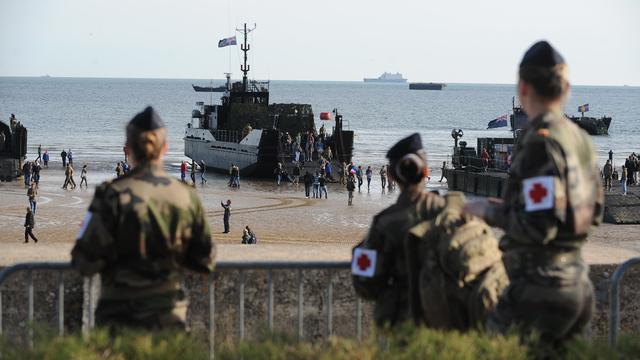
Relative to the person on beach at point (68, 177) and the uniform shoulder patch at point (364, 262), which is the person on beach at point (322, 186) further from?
the uniform shoulder patch at point (364, 262)

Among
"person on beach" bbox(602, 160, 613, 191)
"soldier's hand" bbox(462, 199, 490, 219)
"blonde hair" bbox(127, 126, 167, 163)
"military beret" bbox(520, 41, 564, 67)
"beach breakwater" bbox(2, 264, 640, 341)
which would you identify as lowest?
"person on beach" bbox(602, 160, 613, 191)

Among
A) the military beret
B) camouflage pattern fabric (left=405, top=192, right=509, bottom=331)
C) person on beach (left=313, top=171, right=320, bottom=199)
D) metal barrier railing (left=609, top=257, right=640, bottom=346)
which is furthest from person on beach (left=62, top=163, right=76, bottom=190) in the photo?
the military beret

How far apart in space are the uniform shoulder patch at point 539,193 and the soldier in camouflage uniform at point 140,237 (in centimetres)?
141

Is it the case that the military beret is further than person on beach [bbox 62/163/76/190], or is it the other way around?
person on beach [bbox 62/163/76/190]

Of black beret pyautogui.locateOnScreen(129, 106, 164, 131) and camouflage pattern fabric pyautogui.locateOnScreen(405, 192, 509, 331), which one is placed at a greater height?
black beret pyautogui.locateOnScreen(129, 106, 164, 131)

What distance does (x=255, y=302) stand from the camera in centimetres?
696

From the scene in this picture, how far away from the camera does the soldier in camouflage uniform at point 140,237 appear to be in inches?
189

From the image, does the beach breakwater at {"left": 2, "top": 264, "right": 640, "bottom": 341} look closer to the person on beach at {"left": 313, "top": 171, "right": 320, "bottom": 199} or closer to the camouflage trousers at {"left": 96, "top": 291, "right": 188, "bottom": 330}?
the camouflage trousers at {"left": 96, "top": 291, "right": 188, "bottom": 330}

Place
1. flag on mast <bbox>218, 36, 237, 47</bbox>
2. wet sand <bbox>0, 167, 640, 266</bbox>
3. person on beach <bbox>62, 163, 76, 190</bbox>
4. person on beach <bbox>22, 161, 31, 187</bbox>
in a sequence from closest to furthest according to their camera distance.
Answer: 1. wet sand <bbox>0, 167, 640, 266</bbox>
2. person on beach <bbox>22, 161, 31, 187</bbox>
3. person on beach <bbox>62, 163, 76, 190</bbox>
4. flag on mast <bbox>218, 36, 237, 47</bbox>

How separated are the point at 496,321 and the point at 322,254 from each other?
285 centimetres

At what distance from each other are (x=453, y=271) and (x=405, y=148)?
1.86 ft

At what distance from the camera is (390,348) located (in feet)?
13.2

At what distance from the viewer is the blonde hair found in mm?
4809

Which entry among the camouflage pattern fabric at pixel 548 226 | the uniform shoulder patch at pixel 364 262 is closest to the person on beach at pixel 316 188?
the uniform shoulder patch at pixel 364 262
